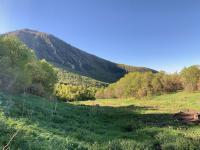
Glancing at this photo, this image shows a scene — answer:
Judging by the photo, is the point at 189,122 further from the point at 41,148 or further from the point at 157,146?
the point at 41,148

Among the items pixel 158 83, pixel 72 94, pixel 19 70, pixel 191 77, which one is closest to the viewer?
pixel 19 70

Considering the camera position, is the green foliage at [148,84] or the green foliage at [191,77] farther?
the green foliage at [148,84]

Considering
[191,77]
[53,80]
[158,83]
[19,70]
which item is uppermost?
[191,77]

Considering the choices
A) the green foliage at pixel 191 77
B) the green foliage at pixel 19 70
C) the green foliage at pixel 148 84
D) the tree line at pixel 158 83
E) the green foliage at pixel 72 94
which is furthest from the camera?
the green foliage at pixel 72 94

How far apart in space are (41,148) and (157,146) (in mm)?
10238

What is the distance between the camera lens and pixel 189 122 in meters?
38.8

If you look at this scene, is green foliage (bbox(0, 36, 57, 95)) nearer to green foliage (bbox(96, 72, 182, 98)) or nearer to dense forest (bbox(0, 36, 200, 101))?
dense forest (bbox(0, 36, 200, 101))

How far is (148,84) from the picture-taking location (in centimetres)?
13238

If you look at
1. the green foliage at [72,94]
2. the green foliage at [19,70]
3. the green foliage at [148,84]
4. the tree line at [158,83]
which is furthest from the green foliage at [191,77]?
the green foliage at [19,70]

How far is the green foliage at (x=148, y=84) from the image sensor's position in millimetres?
130500

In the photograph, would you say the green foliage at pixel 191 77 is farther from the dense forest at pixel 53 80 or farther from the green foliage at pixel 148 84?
the green foliage at pixel 148 84

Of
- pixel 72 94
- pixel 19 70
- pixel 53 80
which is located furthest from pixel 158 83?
pixel 19 70

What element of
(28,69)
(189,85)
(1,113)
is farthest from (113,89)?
(1,113)

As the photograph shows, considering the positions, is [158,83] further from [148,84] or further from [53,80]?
[53,80]
